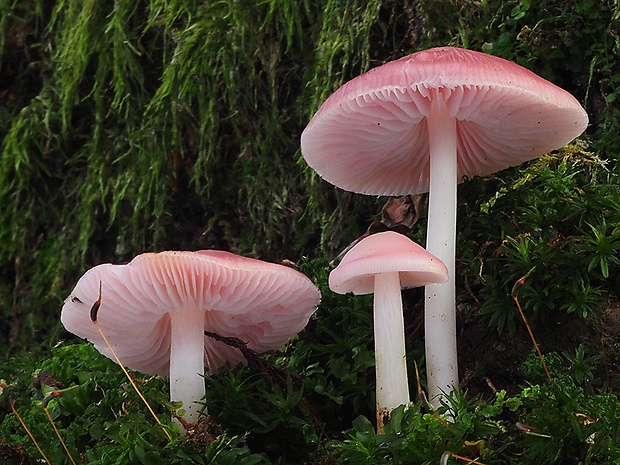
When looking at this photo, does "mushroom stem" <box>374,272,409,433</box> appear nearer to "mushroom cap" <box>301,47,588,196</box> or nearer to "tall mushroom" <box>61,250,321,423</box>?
"tall mushroom" <box>61,250,321,423</box>

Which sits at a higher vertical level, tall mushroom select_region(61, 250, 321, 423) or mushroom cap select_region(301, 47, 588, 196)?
mushroom cap select_region(301, 47, 588, 196)

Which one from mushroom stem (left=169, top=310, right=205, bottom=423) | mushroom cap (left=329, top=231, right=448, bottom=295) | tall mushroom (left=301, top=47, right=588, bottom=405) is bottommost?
mushroom stem (left=169, top=310, right=205, bottom=423)

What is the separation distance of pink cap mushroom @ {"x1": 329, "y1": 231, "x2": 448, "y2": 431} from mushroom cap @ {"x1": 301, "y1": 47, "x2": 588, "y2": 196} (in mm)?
354

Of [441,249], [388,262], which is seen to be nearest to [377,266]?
[388,262]

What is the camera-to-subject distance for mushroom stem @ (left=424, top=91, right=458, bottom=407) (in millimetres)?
1707

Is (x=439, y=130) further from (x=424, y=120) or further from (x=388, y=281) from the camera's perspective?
(x=388, y=281)

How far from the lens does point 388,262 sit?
151cm

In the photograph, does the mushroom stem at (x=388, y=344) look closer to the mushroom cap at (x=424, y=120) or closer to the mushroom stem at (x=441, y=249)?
the mushroom stem at (x=441, y=249)

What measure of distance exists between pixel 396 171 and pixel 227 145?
1.05m

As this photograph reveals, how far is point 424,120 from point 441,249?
1.33 feet

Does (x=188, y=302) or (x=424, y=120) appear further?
(x=424, y=120)

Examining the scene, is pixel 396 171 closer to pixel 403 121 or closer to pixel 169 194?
pixel 403 121

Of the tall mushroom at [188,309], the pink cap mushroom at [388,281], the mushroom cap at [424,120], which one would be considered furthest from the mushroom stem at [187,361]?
the mushroom cap at [424,120]

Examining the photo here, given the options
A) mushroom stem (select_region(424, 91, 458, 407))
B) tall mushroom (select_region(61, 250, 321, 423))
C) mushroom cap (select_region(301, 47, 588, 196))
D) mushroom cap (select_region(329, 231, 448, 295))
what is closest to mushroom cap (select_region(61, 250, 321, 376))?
tall mushroom (select_region(61, 250, 321, 423))
